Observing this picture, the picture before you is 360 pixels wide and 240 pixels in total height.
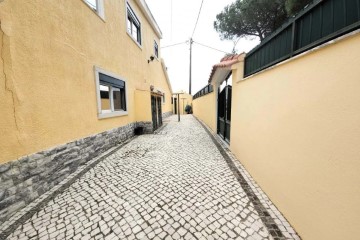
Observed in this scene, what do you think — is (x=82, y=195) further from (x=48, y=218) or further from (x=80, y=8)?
(x=80, y=8)

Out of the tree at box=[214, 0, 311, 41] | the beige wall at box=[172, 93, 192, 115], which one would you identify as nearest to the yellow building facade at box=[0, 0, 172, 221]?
the tree at box=[214, 0, 311, 41]

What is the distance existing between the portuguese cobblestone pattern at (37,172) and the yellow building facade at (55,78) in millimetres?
17

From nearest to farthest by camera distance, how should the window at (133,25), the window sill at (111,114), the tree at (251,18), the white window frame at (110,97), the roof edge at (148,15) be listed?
the white window frame at (110,97) → the window sill at (111,114) → the window at (133,25) → the roof edge at (148,15) → the tree at (251,18)

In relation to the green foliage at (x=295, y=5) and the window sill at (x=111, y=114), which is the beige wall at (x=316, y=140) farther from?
the green foliage at (x=295, y=5)

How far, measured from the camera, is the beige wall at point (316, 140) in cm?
130

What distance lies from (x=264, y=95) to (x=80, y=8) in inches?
190

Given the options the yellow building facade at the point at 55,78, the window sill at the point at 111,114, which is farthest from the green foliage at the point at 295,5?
the window sill at the point at 111,114

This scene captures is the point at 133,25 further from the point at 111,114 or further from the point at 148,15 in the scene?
the point at 111,114

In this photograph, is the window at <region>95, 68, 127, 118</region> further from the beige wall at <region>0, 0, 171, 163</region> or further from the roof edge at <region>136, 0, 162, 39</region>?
the roof edge at <region>136, 0, 162, 39</region>

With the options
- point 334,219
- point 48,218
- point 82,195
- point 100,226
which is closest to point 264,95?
point 334,219

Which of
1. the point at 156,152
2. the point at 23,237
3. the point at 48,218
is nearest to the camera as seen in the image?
the point at 23,237

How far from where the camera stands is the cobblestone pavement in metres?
1.94

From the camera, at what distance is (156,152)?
5.02 metres

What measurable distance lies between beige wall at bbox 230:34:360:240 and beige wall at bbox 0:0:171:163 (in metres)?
3.97
